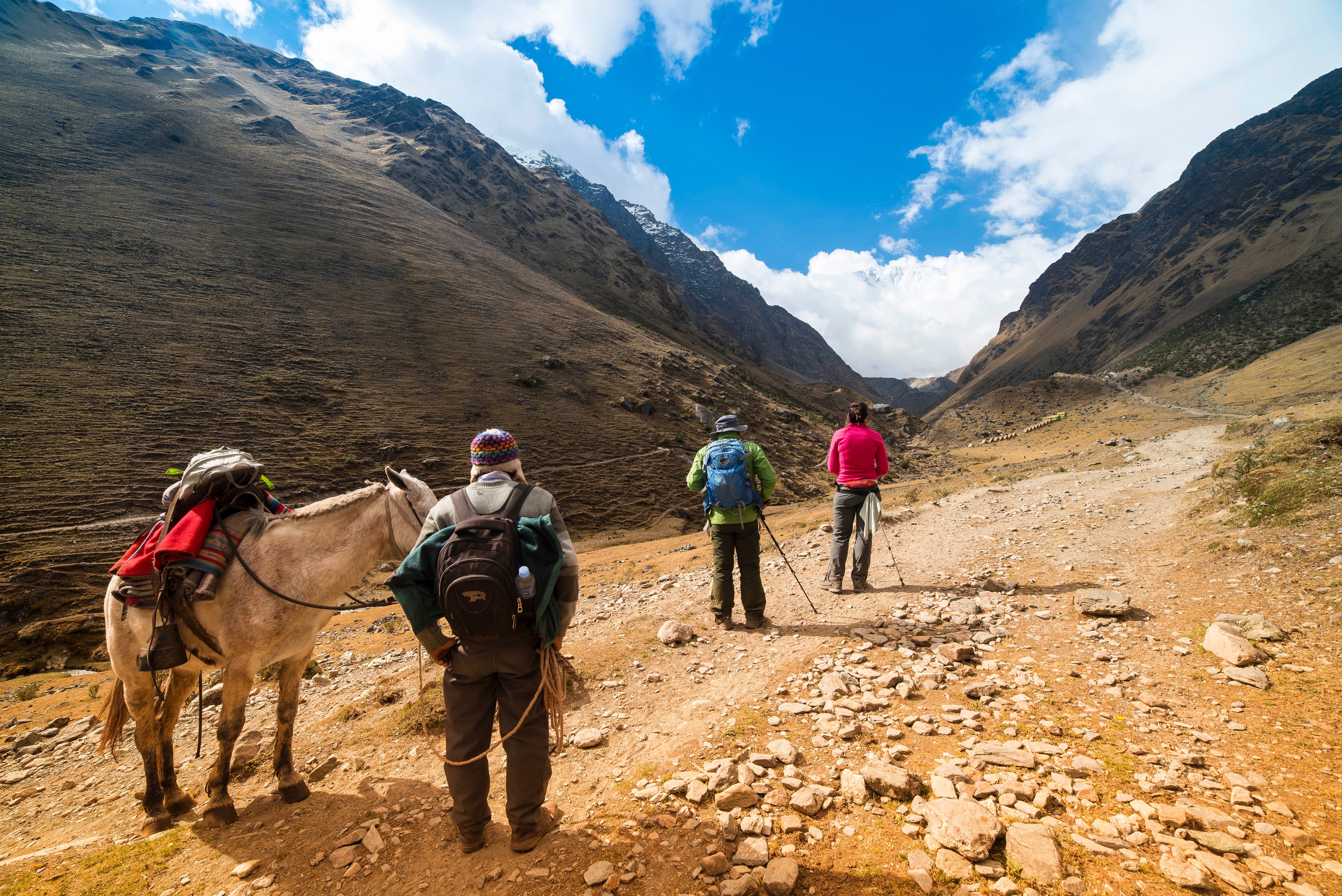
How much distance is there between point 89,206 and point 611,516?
50.2 meters

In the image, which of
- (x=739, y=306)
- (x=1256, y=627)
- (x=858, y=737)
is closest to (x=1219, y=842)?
(x=858, y=737)

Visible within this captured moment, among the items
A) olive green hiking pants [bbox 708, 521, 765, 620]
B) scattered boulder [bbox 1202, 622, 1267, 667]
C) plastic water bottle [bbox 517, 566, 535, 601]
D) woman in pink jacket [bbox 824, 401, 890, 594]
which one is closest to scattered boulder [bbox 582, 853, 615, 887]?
plastic water bottle [bbox 517, 566, 535, 601]

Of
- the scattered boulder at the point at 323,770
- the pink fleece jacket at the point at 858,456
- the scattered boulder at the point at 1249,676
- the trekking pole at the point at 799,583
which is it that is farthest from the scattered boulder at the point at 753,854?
the pink fleece jacket at the point at 858,456

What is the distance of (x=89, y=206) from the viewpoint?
3991 centimetres

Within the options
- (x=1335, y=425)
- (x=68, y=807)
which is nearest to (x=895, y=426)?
(x=1335, y=425)

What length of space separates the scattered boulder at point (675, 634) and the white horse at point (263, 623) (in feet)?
9.86

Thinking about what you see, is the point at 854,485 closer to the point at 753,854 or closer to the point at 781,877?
the point at 753,854

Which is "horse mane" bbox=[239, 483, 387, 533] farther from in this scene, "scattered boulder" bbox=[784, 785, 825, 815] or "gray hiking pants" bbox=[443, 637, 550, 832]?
"scattered boulder" bbox=[784, 785, 825, 815]

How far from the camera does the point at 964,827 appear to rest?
257cm

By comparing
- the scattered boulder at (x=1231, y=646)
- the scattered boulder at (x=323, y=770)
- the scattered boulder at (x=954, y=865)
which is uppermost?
the scattered boulder at (x=1231, y=646)

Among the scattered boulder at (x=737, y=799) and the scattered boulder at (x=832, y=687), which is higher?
the scattered boulder at (x=832, y=687)

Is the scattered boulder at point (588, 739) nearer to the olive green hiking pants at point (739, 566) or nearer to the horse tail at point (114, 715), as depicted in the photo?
the olive green hiking pants at point (739, 566)

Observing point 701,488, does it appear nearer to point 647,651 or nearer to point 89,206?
point 647,651

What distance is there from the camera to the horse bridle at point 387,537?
4.00m
